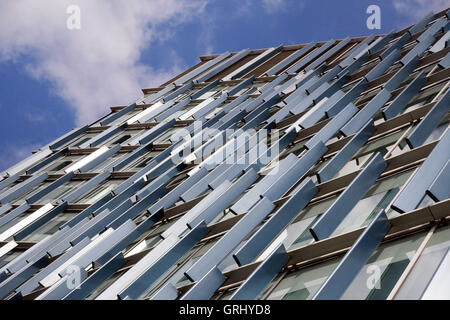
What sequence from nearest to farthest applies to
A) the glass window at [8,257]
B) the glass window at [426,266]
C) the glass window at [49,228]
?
the glass window at [426,266] → the glass window at [8,257] → the glass window at [49,228]

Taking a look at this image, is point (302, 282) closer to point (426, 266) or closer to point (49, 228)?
point (426, 266)

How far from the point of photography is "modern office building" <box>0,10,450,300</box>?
9.50 metres

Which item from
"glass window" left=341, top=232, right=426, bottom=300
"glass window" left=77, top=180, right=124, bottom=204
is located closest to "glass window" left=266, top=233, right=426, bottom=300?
"glass window" left=341, top=232, right=426, bottom=300

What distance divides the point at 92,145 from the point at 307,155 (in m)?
15.6

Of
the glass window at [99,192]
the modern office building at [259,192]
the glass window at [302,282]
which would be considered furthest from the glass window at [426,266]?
the glass window at [99,192]

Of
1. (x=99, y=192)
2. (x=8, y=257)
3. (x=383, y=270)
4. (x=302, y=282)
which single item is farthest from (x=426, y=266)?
(x=99, y=192)

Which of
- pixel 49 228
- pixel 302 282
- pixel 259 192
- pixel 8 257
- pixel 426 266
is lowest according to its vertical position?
pixel 426 266

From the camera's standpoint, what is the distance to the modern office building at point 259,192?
31.2ft

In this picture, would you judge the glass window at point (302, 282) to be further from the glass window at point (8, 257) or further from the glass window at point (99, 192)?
the glass window at point (99, 192)

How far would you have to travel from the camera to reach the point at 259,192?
48.1ft

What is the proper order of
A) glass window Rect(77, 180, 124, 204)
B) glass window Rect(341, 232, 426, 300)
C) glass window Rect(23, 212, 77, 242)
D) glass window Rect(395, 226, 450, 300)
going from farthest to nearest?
glass window Rect(77, 180, 124, 204) → glass window Rect(23, 212, 77, 242) → glass window Rect(341, 232, 426, 300) → glass window Rect(395, 226, 450, 300)

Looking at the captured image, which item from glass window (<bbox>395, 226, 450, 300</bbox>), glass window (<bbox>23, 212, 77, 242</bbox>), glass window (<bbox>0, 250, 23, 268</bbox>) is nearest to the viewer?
glass window (<bbox>395, 226, 450, 300</bbox>)

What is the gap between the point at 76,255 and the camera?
→ 16312 millimetres

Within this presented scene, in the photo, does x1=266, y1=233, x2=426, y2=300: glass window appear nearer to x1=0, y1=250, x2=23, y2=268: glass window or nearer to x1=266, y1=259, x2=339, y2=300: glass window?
x1=266, y1=259, x2=339, y2=300: glass window
